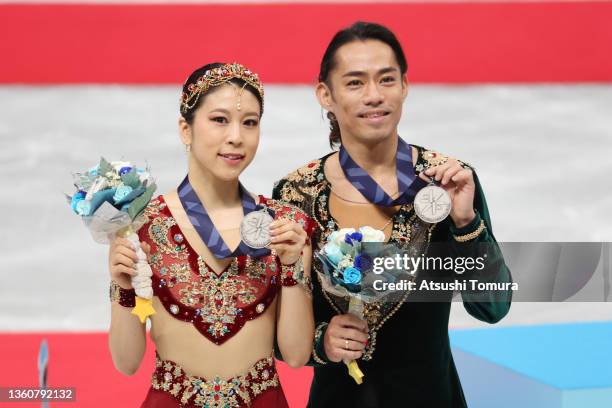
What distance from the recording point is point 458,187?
2486 mm

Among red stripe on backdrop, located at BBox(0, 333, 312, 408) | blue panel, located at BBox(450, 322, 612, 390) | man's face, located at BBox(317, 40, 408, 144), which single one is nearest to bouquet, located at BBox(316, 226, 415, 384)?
man's face, located at BBox(317, 40, 408, 144)

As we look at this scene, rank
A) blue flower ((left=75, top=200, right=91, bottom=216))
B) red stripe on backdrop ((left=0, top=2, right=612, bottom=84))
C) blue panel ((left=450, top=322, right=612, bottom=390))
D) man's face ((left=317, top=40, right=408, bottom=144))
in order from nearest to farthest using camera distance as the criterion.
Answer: blue flower ((left=75, top=200, right=91, bottom=216))
man's face ((left=317, top=40, right=408, bottom=144))
blue panel ((left=450, top=322, right=612, bottom=390))
red stripe on backdrop ((left=0, top=2, right=612, bottom=84))

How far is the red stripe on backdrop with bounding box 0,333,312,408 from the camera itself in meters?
3.66

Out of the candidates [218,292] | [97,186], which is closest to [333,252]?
[218,292]

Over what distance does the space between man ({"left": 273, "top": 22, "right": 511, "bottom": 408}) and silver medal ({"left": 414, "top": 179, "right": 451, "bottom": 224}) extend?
1.9 inches

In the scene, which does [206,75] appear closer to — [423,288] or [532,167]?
[423,288]

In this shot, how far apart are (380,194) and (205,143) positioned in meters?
0.52

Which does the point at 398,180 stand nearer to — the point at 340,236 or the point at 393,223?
the point at 393,223

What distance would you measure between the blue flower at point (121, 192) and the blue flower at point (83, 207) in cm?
6

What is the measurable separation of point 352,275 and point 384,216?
15.0 inches

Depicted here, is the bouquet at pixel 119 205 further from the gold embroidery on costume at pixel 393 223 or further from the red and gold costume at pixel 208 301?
the gold embroidery on costume at pixel 393 223

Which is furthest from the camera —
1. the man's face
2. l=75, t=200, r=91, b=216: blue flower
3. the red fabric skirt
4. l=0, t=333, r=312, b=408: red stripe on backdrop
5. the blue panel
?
l=0, t=333, r=312, b=408: red stripe on backdrop

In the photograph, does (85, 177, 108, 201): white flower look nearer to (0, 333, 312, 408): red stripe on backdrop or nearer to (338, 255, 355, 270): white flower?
(338, 255, 355, 270): white flower

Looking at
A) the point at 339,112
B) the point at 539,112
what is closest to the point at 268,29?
the point at 539,112
